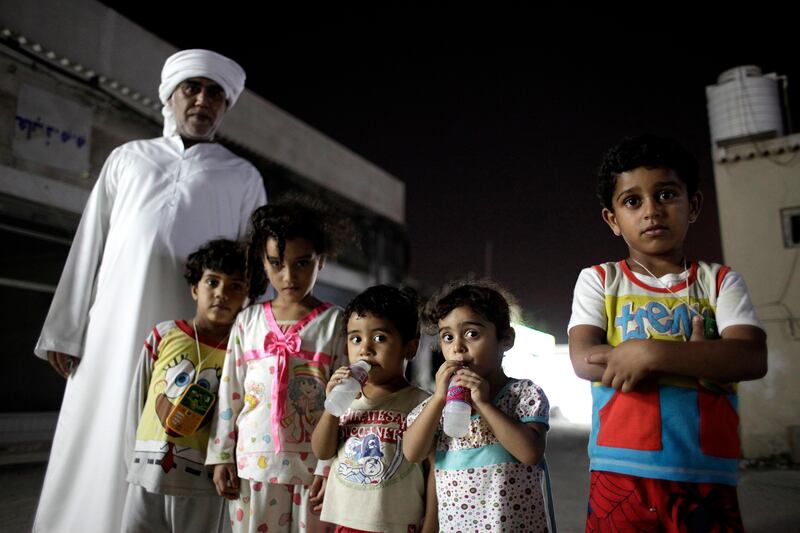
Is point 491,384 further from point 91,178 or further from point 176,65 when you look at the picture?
point 91,178

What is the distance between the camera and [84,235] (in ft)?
8.75

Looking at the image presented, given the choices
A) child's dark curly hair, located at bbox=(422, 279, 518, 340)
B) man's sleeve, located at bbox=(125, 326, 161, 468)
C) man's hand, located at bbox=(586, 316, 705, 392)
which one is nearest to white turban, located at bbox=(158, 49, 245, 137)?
man's sleeve, located at bbox=(125, 326, 161, 468)

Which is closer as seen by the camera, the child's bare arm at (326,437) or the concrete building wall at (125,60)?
the child's bare arm at (326,437)

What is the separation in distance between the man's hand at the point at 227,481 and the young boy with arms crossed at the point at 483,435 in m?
0.72

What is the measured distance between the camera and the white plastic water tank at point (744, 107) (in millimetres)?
6785

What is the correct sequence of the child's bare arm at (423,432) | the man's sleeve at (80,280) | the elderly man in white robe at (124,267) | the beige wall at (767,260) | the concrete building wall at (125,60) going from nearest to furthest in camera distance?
the child's bare arm at (423,432) < the elderly man in white robe at (124,267) < the man's sleeve at (80,280) < the concrete building wall at (125,60) < the beige wall at (767,260)

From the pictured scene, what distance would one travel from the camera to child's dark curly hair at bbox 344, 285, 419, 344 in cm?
177

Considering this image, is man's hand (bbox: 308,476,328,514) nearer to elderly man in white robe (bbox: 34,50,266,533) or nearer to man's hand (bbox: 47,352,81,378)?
elderly man in white robe (bbox: 34,50,266,533)

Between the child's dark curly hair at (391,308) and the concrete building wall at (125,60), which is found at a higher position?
the concrete building wall at (125,60)

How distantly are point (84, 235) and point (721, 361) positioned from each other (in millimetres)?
2587

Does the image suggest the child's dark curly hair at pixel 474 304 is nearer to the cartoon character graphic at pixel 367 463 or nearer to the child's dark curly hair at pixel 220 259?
the cartoon character graphic at pixel 367 463

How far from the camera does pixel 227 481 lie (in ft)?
6.33

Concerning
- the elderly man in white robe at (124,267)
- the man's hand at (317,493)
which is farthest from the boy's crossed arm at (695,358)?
the elderly man in white robe at (124,267)

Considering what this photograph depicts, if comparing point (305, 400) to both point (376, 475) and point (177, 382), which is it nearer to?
point (376, 475)
